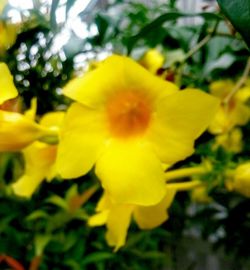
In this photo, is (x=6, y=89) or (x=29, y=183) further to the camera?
(x=29, y=183)

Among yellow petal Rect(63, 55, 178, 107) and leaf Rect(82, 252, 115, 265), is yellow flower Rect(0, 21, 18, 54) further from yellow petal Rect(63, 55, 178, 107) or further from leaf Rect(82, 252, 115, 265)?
leaf Rect(82, 252, 115, 265)

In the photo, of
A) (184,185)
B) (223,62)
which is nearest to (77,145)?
(184,185)

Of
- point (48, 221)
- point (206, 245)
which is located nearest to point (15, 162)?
point (48, 221)

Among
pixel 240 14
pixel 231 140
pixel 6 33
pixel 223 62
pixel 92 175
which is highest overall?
pixel 240 14

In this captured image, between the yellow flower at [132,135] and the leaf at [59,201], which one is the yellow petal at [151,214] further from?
the leaf at [59,201]

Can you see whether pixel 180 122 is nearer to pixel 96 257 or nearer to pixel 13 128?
pixel 13 128

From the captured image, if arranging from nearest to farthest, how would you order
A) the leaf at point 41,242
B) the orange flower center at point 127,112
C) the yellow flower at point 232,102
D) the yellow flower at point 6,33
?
the orange flower center at point 127,112 < the yellow flower at point 6,33 < the yellow flower at point 232,102 < the leaf at point 41,242

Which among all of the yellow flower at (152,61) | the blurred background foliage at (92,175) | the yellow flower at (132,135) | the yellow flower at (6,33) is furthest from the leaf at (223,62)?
the yellow flower at (132,135)
